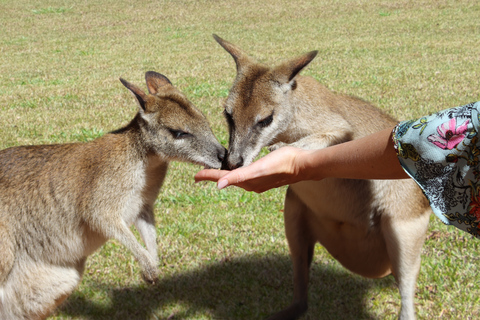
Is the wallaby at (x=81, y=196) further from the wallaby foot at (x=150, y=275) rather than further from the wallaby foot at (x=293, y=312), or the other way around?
the wallaby foot at (x=293, y=312)

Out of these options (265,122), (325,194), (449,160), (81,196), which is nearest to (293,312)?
(325,194)

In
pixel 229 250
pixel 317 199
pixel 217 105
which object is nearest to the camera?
pixel 317 199

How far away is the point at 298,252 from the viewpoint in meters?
3.22

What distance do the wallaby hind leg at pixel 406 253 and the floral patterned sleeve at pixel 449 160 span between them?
4.41 ft

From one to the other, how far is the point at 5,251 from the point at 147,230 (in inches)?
31.0

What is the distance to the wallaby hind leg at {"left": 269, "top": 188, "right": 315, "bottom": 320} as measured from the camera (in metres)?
3.19

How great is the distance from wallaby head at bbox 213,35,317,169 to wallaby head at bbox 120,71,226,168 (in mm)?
140

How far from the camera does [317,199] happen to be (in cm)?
309

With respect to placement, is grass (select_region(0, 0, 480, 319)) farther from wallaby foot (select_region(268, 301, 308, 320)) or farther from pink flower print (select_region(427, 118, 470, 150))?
pink flower print (select_region(427, 118, 470, 150))

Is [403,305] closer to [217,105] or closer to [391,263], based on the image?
[391,263]

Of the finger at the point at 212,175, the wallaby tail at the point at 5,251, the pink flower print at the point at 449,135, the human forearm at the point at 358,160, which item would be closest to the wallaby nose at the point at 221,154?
the finger at the point at 212,175

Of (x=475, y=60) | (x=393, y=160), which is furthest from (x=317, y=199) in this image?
(x=475, y=60)

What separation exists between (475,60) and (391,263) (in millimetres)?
7683

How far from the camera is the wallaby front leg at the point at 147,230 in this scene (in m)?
3.19
